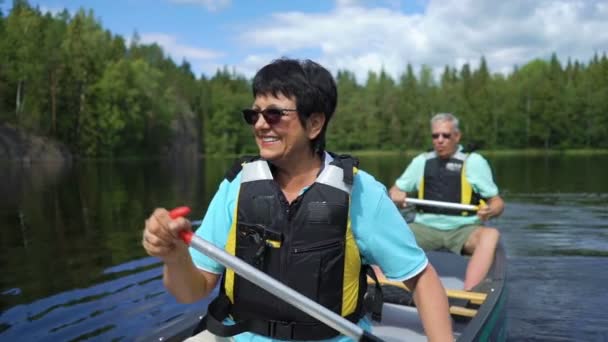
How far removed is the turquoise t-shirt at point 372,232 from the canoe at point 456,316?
100 centimetres

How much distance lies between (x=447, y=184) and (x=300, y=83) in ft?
13.5

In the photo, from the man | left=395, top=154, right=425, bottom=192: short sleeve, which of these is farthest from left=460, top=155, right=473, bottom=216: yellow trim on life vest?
left=395, top=154, right=425, bottom=192: short sleeve

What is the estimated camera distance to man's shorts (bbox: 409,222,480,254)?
A: 221 inches

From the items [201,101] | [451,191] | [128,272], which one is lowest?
[128,272]

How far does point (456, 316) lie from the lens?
4.20 m

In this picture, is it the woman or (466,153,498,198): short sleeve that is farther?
(466,153,498,198): short sleeve

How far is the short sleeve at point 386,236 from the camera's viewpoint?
212 cm

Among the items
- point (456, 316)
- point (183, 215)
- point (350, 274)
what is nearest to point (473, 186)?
point (456, 316)

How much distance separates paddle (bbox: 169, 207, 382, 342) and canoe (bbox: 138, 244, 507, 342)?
1.26 meters

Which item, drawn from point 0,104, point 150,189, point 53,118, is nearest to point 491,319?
point 150,189

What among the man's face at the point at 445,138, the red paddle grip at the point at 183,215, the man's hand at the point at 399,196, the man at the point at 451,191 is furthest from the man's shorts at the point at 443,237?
the red paddle grip at the point at 183,215

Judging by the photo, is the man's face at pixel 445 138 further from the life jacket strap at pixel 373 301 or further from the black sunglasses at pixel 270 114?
the black sunglasses at pixel 270 114

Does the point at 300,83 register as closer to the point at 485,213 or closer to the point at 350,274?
the point at 350,274

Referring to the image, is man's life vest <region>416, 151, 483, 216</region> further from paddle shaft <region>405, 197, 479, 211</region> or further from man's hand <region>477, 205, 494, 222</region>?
man's hand <region>477, 205, 494, 222</region>
